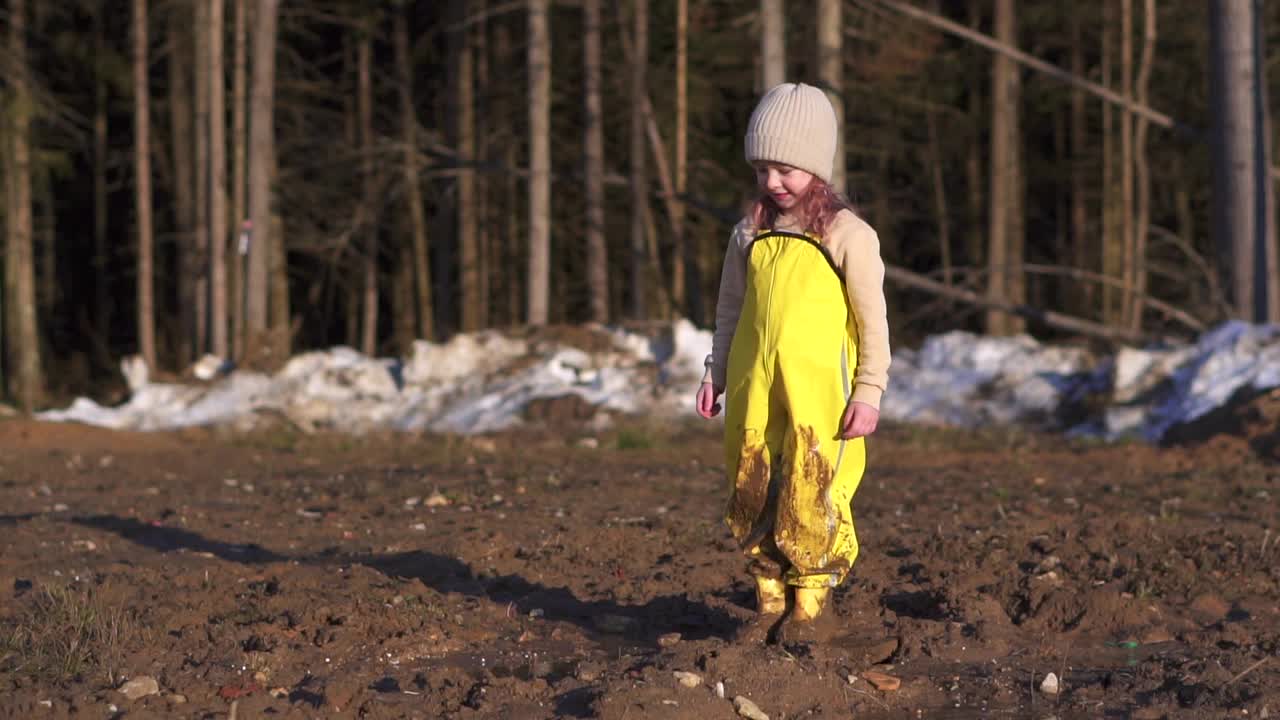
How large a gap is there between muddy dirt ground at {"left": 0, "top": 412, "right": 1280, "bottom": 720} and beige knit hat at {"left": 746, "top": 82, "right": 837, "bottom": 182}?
1.56 metres

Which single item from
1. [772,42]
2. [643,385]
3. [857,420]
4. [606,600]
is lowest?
[643,385]

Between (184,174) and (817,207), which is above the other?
(817,207)

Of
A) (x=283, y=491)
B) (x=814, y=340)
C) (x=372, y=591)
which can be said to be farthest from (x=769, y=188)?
(x=283, y=491)

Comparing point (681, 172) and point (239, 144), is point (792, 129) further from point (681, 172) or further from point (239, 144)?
point (239, 144)

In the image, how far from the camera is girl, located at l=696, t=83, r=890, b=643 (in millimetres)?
4742

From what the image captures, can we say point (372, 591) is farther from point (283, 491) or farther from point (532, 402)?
point (532, 402)

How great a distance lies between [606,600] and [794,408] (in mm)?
1782

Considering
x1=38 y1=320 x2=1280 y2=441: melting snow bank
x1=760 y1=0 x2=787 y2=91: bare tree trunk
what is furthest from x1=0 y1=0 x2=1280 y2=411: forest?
x1=38 y1=320 x2=1280 y2=441: melting snow bank

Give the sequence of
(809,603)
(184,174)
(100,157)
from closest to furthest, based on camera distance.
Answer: (809,603), (184,174), (100,157)

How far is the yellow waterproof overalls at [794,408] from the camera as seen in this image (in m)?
4.74

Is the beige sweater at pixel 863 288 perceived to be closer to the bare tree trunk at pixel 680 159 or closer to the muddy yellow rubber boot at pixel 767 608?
the muddy yellow rubber boot at pixel 767 608

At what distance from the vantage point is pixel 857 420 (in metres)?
4.75

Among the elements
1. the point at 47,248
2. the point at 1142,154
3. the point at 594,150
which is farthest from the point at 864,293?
the point at 47,248

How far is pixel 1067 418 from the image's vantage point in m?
14.4
